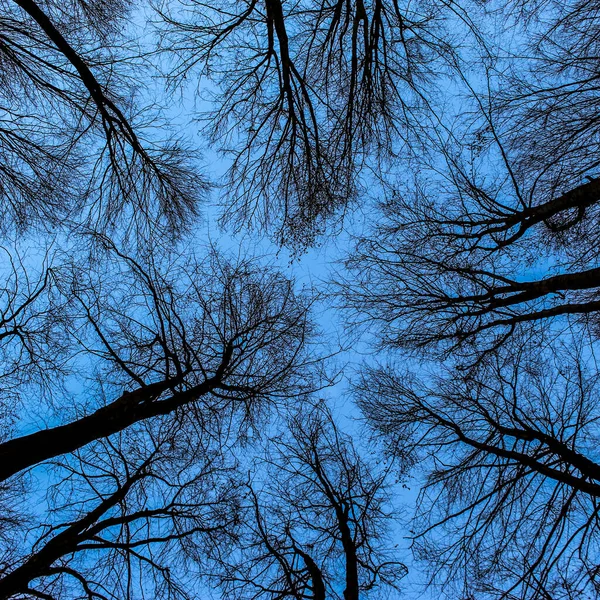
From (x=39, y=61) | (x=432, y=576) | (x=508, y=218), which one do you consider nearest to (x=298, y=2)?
(x=39, y=61)

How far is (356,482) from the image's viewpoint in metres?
5.70

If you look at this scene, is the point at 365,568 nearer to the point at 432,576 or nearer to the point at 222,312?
the point at 432,576

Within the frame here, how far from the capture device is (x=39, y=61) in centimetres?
525

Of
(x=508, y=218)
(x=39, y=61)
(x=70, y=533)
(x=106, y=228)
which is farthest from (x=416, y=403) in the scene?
(x=39, y=61)

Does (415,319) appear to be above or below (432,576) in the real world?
above

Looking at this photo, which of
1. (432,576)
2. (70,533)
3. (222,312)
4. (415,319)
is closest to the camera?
(70,533)

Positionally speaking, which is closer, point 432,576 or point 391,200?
point 432,576

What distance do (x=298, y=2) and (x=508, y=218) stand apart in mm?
3850

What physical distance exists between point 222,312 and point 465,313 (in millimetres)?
3385

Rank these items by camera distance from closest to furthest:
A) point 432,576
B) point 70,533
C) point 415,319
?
1. point 70,533
2. point 432,576
3. point 415,319

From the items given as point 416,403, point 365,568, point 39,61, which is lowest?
point 365,568

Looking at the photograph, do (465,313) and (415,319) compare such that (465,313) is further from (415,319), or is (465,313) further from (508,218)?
(508,218)

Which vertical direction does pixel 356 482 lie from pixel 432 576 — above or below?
above

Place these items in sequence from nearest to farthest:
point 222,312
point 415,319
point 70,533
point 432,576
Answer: point 70,533, point 432,576, point 222,312, point 415,319
